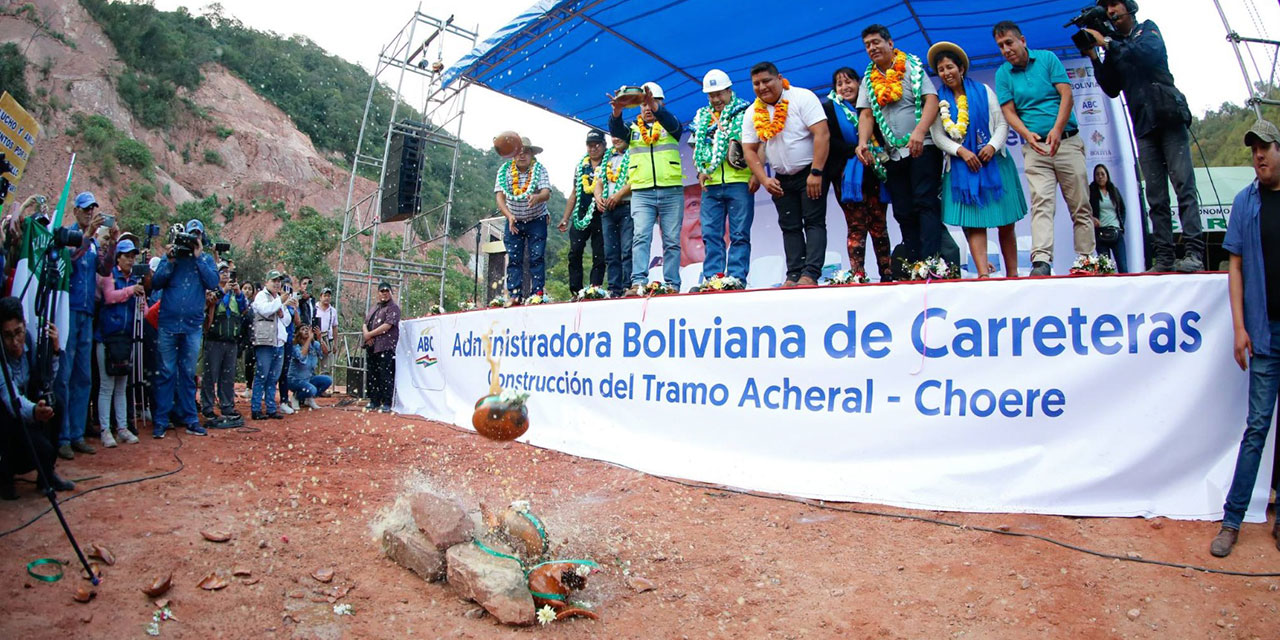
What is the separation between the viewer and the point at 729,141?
19.3ft

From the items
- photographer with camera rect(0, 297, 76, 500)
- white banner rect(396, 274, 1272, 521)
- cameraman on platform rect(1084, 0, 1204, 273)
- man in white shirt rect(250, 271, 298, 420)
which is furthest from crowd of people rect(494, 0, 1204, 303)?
man in white shirt rect(250, 271, 298, 420)

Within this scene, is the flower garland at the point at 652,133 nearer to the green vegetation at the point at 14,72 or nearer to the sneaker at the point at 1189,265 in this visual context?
the sneaker at the point at 1189,265

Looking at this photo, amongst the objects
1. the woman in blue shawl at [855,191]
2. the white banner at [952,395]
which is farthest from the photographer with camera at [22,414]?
the woman in blue shawl at [855,191]

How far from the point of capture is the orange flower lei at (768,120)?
17.9 feet

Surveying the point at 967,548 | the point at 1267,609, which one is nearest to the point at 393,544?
the point at 967,548

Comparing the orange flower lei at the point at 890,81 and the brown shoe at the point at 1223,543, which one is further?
the orange flower lei at the point at 890,81

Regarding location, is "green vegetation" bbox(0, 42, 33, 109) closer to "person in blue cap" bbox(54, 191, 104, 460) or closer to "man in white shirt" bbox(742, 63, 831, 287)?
"person in blue cap" bbox(54, 191, 104, 460)

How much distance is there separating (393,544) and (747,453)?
89.6 inches

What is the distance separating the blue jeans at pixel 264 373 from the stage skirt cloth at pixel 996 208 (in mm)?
7408

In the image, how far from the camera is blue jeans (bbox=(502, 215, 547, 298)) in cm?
788

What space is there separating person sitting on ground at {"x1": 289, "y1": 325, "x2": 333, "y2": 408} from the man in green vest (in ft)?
17.0

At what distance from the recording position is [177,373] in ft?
22.1

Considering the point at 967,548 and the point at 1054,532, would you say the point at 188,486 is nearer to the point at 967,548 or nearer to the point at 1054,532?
the point at 967,548

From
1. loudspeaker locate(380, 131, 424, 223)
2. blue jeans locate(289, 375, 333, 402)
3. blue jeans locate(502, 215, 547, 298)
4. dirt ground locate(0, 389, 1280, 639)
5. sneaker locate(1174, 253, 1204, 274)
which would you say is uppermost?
loudspeaker locate(380, 131, 424, 223)
